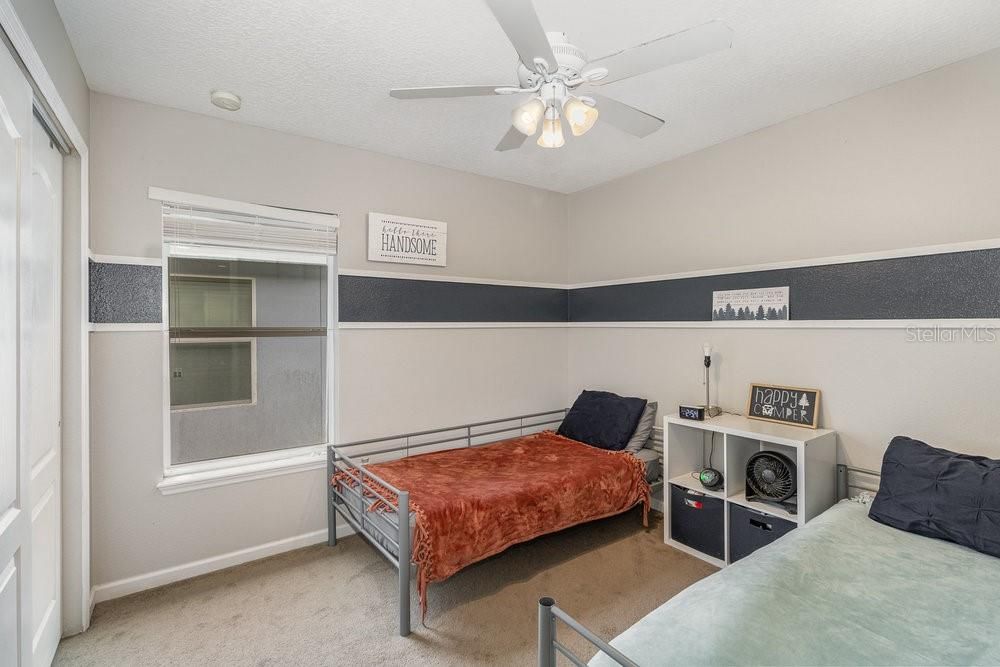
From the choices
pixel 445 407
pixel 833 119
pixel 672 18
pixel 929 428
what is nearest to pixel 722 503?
pixel 929 428

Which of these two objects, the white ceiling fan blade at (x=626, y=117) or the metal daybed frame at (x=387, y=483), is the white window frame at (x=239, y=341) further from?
the white ceiling fan blade at (x=626, y=117)

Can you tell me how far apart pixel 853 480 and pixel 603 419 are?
4.93 ft

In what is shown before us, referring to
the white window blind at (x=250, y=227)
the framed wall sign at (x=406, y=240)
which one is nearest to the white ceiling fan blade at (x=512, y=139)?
the framed wall sign at (x=406, y=240)

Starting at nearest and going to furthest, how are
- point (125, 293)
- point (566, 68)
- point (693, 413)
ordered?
point (566, 68) → point (125, 293) → point (693, 413)

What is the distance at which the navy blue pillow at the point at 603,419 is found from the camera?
3383 millimetres

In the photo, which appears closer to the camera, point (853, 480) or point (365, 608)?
point (365, 608)

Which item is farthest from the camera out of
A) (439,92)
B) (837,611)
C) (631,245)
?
(631,245)

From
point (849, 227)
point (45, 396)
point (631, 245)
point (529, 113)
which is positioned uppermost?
point (529, 113)

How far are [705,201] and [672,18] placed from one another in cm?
157

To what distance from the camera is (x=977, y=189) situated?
2.15 metres

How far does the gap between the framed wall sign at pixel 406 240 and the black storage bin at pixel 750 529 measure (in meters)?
2.50

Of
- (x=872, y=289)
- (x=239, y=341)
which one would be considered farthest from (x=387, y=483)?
(x=872, y=289)

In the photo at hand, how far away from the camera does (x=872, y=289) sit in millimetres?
2441

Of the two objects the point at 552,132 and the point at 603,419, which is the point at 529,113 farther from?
the point at 603,419
